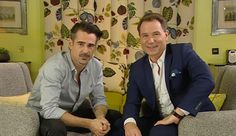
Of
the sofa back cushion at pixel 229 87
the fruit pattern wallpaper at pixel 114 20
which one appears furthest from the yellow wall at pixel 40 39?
the sofa back cushion at pixel 229 87

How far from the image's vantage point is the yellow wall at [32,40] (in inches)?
162

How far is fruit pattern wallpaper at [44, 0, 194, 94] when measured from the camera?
13.1 ft

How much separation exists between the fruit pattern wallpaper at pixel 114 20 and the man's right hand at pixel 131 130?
7.73 ft

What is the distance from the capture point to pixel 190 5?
4.04m

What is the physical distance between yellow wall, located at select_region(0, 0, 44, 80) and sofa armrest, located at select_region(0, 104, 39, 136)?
9.34 ft

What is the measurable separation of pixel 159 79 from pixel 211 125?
1.77 ft

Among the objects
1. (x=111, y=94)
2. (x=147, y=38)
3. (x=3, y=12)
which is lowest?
(x=111, y=94)

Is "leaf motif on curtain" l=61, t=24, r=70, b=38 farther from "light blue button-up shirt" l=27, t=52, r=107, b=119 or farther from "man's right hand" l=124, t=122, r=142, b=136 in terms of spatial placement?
"man's right hand" l=124, t=122, r=142, b=136

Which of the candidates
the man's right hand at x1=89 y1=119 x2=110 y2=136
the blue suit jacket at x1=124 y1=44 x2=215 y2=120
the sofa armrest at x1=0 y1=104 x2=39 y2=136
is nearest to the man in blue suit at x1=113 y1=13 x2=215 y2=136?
the blue suit jacket at x1=124 y1=44 x2=215 y2=120

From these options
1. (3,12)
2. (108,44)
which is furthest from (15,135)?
(3,12)

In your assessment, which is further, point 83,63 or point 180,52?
point 83,63

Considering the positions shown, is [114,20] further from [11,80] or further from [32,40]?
[11,80]

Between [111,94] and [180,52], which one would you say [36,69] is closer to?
[111,94]

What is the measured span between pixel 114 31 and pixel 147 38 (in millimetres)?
2367
